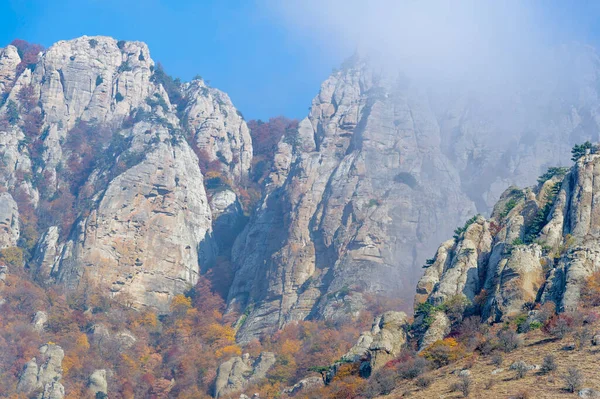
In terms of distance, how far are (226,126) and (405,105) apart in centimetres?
3802

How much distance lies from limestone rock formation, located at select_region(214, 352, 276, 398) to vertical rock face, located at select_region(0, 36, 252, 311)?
1093 inches

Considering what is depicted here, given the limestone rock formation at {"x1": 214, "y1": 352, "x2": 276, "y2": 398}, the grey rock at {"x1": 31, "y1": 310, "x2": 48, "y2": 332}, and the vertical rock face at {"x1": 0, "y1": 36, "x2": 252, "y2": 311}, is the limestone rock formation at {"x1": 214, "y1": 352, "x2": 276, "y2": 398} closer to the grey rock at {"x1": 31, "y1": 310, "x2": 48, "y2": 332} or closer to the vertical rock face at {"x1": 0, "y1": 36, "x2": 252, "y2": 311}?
the grey rock at {"x1": 31, "y1": 310, "x2": 48, "y2": 332}

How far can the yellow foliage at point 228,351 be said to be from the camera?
92.2m

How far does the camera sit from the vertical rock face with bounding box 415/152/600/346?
4325cm

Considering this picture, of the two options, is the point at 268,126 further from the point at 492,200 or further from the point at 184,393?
the point at 184,393

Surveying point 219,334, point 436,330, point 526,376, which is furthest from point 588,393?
point 219,334

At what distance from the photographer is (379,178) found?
116 meters

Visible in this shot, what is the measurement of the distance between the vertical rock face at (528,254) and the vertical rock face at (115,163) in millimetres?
64162

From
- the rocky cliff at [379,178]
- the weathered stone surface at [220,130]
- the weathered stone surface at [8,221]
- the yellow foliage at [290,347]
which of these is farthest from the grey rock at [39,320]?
the weathered stone surface at [220,130]

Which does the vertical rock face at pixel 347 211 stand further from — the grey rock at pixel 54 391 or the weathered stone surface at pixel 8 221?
the weathered stone surface at pixel 8 221

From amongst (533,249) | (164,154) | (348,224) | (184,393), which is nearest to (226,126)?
(164,154)

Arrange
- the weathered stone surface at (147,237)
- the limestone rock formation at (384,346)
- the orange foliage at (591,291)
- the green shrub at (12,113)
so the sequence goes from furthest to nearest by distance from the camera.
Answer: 1. the green shrub at (12,113)
2. the weathered stone surface at (147,237)
3. the limestone rock formation at (384,346)
4. the orange foliage at (591,291)

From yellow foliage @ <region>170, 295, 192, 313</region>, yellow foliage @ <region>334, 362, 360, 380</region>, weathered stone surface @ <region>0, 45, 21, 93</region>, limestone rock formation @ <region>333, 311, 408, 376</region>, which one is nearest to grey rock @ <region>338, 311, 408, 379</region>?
limestone rock formation @ <region>333, 311, 408, 376</region>

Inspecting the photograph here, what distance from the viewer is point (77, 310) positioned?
101625 mm
